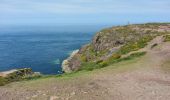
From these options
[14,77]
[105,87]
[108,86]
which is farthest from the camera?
[14,77]

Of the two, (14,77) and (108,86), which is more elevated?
(108,86)

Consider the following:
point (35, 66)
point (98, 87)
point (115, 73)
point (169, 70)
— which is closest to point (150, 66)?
point (169, 70)

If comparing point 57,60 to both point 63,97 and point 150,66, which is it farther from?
point 63,97

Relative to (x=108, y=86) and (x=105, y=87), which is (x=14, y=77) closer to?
(x=108, y=86)

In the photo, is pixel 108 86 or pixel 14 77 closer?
pixel 108 86

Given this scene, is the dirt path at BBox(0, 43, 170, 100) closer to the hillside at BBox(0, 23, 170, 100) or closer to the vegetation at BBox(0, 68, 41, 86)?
the hillside at BBox(0, 23, 170, 100)

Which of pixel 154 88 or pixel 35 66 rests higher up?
pixel 154 88

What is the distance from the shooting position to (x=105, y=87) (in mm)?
25344

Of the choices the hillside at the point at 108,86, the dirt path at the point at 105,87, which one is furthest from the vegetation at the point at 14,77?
the dirt path at the point at 105,87

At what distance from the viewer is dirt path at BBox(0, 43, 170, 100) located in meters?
23.4

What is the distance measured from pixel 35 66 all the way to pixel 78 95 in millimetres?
88663

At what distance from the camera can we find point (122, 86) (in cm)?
2597

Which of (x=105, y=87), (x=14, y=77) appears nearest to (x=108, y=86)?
(x=105, y=87)

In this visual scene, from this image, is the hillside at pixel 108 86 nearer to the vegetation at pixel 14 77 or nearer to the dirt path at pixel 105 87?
the dirt path at pixel 105 87
